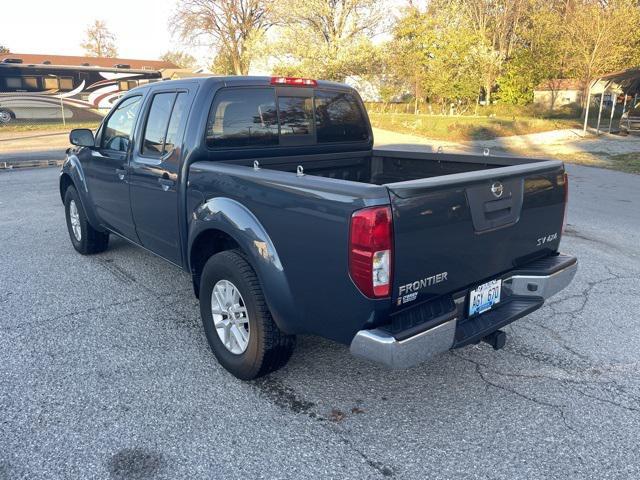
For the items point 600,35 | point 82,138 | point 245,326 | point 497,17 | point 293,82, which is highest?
point 497,17

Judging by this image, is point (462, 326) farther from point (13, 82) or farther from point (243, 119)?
point (13, 82)

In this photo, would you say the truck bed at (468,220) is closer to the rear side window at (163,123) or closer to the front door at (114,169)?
the rear side window at (163,123)

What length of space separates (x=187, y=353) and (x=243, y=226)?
47.2 inches

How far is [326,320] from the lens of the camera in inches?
108

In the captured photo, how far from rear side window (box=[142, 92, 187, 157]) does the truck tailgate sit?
209 cm

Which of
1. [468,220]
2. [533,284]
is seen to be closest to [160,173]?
[468,220]

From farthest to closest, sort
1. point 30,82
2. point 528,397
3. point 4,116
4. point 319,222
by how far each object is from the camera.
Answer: point 30,82 < point 4,116 < point 528,397 < point 319,222

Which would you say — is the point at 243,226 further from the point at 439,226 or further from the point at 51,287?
the point at 51,287

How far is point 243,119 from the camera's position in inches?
152

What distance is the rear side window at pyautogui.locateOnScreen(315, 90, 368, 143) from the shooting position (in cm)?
432

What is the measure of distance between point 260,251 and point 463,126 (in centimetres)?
2357

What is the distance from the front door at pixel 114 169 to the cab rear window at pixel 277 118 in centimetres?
115

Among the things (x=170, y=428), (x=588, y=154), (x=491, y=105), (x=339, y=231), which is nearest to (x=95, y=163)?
(x=170, y=428)

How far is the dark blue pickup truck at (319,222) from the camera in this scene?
254 cm
